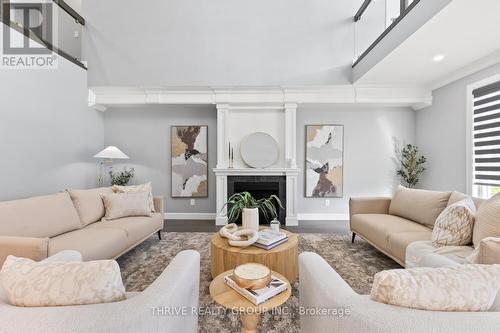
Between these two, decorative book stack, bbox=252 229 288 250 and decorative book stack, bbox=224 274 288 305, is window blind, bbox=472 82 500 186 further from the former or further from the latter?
decorative book stack, bbox=224 274 288 305

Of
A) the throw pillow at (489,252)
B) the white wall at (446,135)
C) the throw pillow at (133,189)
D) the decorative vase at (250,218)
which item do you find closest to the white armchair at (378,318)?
the throw pillow at (489,252)

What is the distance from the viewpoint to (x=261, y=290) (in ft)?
3.79

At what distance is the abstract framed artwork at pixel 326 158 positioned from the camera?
14.7 ft

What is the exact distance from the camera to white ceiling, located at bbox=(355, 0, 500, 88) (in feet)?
6.86

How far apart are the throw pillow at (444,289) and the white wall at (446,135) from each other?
132 inches

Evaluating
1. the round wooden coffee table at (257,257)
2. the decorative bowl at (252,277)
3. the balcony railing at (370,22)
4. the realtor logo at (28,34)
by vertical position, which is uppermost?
the balcony railing at (370,22)

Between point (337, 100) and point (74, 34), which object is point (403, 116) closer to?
point (337, 100)

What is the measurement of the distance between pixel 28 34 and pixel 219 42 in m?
2.60

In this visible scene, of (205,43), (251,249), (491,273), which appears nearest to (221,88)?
(205,43)

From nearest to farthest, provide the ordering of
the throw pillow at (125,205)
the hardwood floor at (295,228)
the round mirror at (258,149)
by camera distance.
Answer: the throw pillow at (125,205) → the hardwood floor at (295,228) → the round mirror at (258,149)

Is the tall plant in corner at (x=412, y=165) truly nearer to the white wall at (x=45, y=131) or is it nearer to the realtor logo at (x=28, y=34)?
the white wall at (x=45, y=131)

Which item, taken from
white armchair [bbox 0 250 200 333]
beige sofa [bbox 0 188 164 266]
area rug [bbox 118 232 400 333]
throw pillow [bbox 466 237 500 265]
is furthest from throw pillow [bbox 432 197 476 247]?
beige sofa [bbox 0 188 164 266]

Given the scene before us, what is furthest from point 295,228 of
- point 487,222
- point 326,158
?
point 487,222

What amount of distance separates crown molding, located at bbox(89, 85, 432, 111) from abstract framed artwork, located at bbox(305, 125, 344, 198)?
597mm
